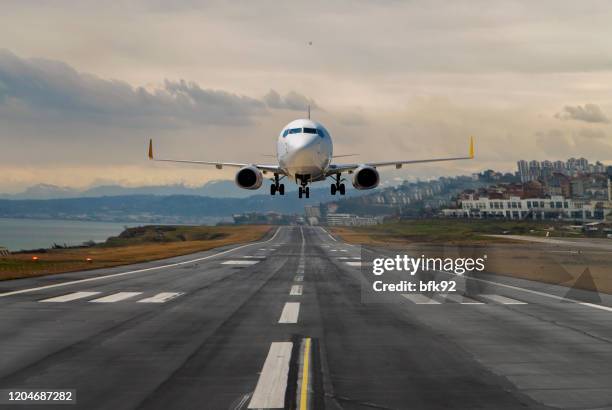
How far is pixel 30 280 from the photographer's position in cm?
3269

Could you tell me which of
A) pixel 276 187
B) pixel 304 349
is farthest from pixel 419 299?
pixel 276 187

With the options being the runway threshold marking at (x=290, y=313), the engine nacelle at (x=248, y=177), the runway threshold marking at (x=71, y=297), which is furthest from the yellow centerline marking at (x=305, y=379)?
the engine nacelle at (x=248, y=177)

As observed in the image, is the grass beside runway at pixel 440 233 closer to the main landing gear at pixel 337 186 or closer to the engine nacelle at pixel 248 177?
the main landing gear at pixel 337 186

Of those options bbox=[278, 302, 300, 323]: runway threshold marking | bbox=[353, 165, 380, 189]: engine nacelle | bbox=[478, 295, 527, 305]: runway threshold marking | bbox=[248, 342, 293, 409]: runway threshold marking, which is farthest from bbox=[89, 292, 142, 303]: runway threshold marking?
bbox=[353, 165, 380, 189]: engine nacelle

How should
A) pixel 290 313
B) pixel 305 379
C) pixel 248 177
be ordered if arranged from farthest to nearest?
pixel 248 177, pixel 290 313, pixel 305 379

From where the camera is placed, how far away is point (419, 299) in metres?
26.5

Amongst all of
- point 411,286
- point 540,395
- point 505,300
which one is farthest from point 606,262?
point 540,395

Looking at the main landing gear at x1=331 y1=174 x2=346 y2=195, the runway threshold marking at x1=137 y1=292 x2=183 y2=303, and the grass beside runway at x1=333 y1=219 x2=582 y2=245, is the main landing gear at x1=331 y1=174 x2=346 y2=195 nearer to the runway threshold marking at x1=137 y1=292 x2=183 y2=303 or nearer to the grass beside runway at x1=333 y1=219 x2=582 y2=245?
the runway threshold marking at x1=137 y1=292 x2=183 y2=303

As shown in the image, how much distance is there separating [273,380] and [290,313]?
9499mm

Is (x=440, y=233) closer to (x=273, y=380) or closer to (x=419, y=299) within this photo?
(x=419, y=299)

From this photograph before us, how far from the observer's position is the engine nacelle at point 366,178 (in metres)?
45.5

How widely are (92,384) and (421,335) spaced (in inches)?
346

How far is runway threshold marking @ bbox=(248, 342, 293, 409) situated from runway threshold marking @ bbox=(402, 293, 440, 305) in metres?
10.8

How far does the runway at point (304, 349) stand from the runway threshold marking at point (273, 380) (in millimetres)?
36
